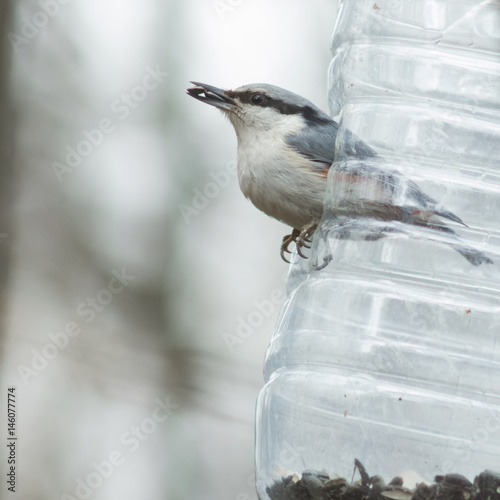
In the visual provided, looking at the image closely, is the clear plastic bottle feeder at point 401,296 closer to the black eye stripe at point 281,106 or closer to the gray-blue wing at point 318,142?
the gray-blue wing at point 318,142

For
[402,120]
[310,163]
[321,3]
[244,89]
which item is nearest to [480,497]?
[402,120]

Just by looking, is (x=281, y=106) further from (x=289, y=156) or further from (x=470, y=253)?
(x=470, y=253)

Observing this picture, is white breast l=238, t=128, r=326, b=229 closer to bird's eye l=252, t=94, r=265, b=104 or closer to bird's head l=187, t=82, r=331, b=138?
bird's head l=187, t=82, r=331, b=138

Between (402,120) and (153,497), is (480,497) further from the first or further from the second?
(153,497)

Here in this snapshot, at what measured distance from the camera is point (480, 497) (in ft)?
5.80

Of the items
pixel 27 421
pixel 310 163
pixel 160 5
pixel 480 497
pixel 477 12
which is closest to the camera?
pixel 480 497

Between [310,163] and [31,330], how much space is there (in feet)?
11.7
